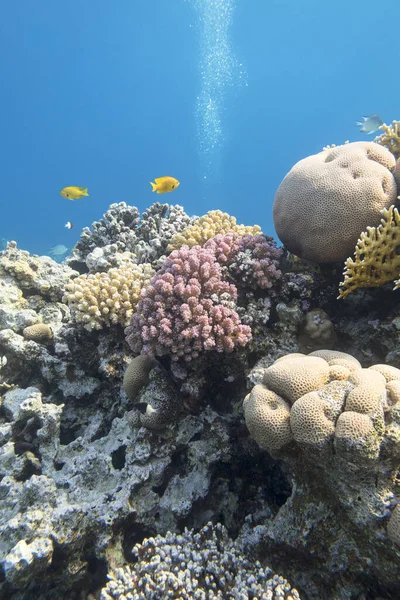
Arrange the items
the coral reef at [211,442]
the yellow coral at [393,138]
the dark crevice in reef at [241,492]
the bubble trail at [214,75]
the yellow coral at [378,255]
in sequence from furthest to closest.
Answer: the bubble trail at [214,75], the yellow coral at [393,138], the dark crevice in reef at [241,492], the yellow coral at [378,255], the coral reef at [211,442]

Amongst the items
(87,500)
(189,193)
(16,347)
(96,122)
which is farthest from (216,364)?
(96,122)

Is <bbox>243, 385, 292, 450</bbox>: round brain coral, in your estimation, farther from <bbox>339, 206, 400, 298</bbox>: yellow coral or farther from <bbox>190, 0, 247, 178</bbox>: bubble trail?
<bbox>190, 0, 247, 178</bbox>: bubble trail

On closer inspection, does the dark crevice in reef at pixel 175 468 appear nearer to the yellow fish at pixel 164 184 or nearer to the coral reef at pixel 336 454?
the coral reef at pixel 336 454

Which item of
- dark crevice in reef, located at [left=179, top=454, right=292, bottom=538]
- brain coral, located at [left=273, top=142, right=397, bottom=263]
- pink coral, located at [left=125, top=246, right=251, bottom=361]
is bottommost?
dark crevice in reef, located at [left=179, top=454, right=292, bottom=538]

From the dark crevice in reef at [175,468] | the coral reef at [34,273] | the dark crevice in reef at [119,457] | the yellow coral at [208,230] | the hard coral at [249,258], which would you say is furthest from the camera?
the coral reef at [34,273]

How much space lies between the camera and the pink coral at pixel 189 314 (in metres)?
3.09

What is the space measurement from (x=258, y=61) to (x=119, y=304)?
128859 millimetres

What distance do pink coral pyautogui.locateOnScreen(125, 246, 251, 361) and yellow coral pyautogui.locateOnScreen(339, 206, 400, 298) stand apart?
3.71 ft

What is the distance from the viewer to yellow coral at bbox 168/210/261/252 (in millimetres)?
4441

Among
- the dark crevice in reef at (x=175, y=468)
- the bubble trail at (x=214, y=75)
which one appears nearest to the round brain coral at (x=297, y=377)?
the dark crevice in reef at (x=175, y=468)

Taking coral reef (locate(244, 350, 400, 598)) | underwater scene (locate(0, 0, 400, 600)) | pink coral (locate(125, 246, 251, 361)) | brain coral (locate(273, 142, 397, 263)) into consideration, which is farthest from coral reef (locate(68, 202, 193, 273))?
coral reef (locate(244, 350, 400, 598))

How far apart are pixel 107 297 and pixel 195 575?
277 centimetres

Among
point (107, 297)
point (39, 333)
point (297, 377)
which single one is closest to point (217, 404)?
point (297, 377)

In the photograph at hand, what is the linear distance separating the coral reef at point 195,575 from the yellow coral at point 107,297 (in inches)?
85.1
